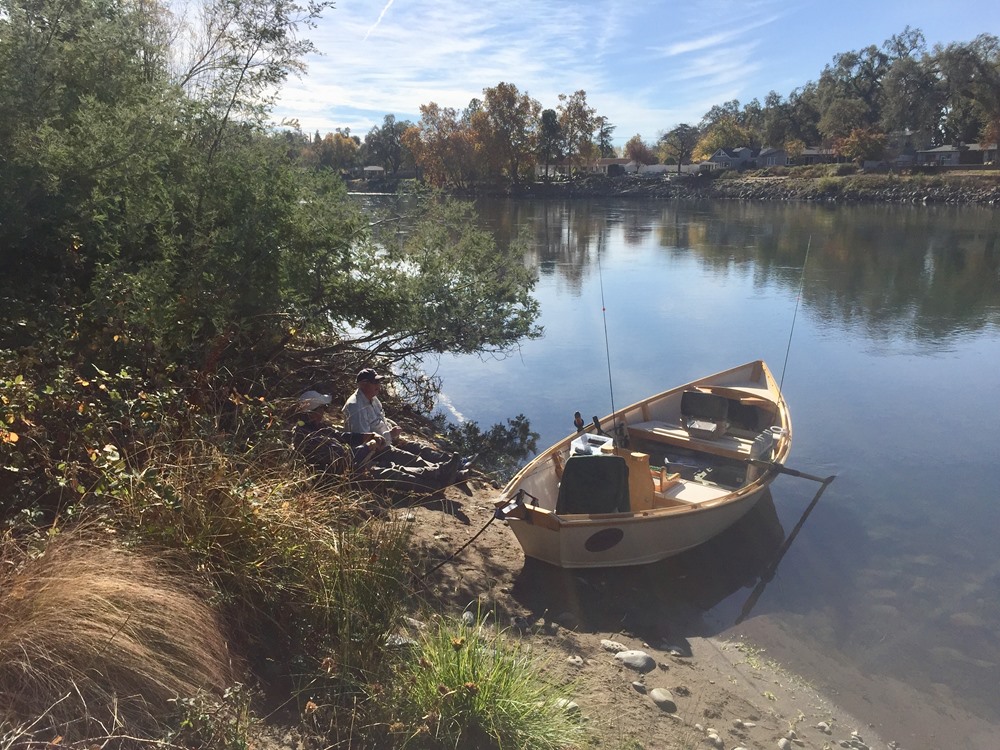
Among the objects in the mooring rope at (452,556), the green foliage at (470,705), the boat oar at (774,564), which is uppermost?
the green foliage at (470,705)

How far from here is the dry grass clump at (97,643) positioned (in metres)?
2.97

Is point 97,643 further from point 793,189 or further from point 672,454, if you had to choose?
point 793,189

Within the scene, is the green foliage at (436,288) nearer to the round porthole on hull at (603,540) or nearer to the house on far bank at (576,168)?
the round porthole on hull at (603,540)

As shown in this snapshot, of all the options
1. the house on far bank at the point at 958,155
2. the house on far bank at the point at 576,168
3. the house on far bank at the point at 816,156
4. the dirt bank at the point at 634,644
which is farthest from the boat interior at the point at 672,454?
the house on far bank at the point at 576,168

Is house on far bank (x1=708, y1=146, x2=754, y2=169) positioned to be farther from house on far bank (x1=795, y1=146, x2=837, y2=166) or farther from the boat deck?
the boat deck

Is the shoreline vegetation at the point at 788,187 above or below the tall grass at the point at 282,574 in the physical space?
above

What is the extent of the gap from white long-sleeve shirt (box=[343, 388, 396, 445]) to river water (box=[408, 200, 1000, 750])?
3449 millimetres

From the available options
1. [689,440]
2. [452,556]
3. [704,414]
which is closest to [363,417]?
[452,556]

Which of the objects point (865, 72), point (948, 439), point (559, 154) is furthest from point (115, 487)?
point (865, 72)

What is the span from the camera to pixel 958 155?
237 ft

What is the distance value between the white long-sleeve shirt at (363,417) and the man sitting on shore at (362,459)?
0.12 m

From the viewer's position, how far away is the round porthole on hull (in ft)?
22.3

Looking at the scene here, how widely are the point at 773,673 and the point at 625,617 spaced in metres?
1.23

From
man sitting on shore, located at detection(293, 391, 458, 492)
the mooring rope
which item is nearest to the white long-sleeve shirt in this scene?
man sitting on shore, located at detection(293, 391, 458, 492)
